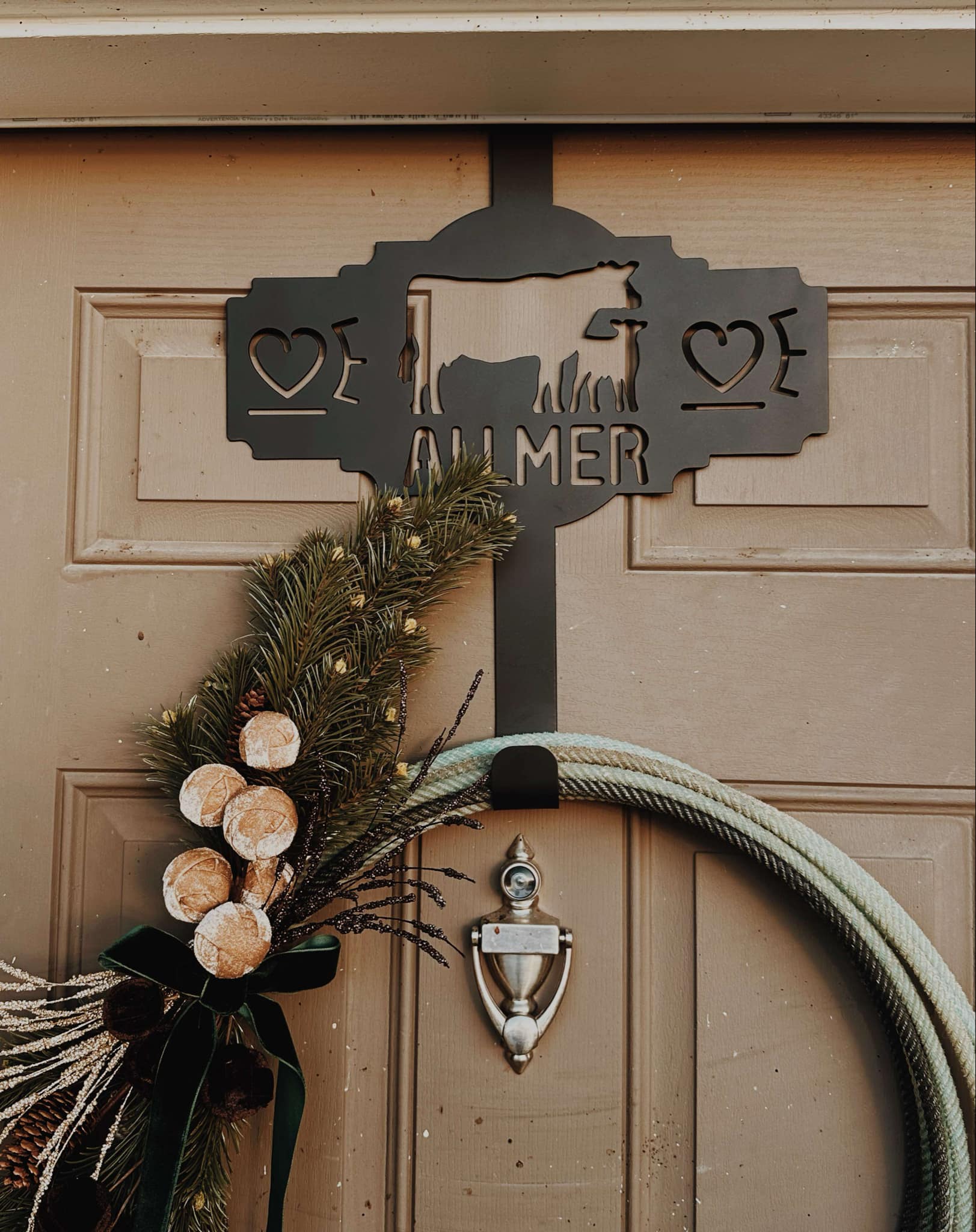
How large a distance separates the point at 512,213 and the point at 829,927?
0.64 m

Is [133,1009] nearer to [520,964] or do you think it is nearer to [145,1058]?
[145,1058]

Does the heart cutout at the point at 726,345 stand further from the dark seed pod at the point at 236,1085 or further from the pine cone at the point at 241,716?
the dark seed pod at the point at 236,1085

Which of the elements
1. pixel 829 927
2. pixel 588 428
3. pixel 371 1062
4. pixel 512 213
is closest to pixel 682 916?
pixel 829 927

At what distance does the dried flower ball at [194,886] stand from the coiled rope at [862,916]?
14 cm

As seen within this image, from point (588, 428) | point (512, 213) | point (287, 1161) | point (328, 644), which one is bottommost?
point (287, 1161)

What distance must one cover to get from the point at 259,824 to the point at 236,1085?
0.60ft

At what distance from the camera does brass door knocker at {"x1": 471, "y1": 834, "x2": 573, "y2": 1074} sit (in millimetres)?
667

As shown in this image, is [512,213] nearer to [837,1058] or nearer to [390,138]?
[390,138]

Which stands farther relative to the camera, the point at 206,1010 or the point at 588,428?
the point at 588,428

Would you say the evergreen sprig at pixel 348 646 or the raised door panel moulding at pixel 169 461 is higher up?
the raised door panel moulding at pixel 169 461

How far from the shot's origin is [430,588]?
2.13 feet

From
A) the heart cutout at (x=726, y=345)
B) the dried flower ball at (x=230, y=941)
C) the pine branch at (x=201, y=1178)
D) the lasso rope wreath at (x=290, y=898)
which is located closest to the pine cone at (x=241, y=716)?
the lasso rope wreath at (x=290, y=898)

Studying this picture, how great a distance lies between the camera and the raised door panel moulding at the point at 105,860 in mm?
684

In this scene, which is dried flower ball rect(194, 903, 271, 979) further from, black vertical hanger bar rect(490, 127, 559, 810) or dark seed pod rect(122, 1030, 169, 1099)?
black vertical hanger bar rect(490, 127, 559, 810)
